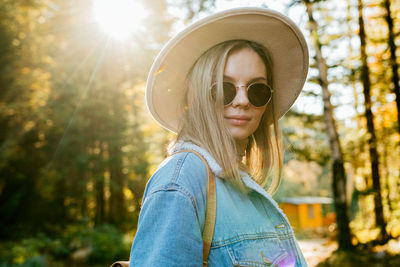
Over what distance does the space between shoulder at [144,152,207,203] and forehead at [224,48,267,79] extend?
533mm

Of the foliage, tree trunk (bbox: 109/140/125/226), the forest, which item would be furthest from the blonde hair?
tree trunk (bbox: 109/140/125/226)

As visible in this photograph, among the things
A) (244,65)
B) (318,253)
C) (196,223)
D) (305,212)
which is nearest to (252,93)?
(244,65)

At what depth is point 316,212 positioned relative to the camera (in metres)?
41.0

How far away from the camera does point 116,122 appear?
17.1 m

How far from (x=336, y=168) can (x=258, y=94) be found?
8.02 m

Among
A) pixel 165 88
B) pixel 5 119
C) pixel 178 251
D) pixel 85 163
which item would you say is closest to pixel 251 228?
pixel 178 251

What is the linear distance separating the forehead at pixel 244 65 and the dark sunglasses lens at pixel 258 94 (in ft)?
0.19

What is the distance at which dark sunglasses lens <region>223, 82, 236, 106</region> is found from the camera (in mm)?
1610

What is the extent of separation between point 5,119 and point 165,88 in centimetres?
1349

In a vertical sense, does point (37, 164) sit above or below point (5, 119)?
below

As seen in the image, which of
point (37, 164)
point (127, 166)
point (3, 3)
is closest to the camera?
point (3, 3)

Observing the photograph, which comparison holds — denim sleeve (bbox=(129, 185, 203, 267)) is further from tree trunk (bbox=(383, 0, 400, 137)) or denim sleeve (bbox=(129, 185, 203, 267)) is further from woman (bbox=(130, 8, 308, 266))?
tree trunk (bbox=(383, 0, 400, 137))

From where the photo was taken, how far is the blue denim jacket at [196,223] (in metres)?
1.08

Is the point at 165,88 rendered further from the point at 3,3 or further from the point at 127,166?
the point at 127,166
